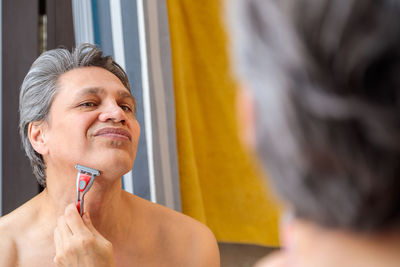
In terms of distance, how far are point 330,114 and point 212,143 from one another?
58.3 inches

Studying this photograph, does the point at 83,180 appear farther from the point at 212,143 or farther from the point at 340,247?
the point at 340,247

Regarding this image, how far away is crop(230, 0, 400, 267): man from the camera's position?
0.35 m

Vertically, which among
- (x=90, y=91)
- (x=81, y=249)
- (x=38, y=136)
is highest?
(x=90, y=91)

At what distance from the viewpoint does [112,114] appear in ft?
3.99

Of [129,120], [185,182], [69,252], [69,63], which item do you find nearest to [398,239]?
[69,252]

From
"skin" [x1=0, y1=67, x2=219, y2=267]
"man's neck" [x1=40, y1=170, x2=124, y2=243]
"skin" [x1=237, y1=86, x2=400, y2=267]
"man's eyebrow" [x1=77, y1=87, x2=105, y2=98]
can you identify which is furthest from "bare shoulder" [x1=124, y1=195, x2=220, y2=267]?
"skin" [x1=237, y1=86, x2=400, y2=267]

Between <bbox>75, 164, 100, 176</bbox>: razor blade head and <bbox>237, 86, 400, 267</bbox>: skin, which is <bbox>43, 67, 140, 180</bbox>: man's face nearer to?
<bbox>75, 164, 100, 176</bbox>: razor blade head

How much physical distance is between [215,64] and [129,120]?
25.5 inches

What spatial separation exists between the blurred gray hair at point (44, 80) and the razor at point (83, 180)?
216mm

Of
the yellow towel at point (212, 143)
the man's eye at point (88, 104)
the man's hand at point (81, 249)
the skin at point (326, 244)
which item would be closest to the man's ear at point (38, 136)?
the man's eye at point (88, 104)

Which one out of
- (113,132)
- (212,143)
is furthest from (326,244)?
(212,143)

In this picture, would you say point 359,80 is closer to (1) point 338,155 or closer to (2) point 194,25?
(1) point 338,155

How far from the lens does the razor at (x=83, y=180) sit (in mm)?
1177

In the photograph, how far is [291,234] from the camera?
432 mm
